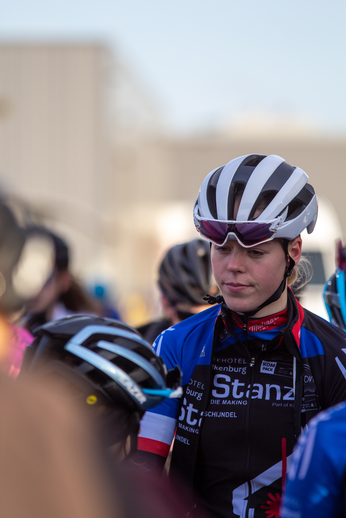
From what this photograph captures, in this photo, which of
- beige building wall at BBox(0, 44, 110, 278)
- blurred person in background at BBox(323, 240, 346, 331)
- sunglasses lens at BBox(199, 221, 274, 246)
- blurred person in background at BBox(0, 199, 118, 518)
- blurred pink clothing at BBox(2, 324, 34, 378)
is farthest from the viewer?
beige building wall at BBox(0, 44, 110, 278)

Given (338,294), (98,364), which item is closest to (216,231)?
(98,364)

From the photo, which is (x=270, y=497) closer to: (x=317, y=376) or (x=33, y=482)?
(x=317, y=376)

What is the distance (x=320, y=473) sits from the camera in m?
1.32

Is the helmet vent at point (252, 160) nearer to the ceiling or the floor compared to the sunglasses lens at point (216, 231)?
nearer to the ceiling

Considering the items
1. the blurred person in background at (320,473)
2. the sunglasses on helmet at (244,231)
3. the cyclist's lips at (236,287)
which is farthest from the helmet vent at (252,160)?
the blurred person in background at (320,473)

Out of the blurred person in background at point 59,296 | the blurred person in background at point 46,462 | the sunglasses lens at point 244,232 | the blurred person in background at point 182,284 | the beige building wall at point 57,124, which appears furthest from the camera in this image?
the beige building wall at point 57,124

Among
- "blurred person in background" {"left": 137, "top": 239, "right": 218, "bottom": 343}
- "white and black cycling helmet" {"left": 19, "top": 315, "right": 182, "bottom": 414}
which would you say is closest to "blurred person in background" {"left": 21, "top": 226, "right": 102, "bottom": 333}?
"blurred person in background" {"left": 137, "top": 239, "right": 218, "bottom": 343}

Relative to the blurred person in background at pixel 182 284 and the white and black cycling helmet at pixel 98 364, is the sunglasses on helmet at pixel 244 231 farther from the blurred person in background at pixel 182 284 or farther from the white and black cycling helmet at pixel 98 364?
the blurred person in background at pixel 182 284

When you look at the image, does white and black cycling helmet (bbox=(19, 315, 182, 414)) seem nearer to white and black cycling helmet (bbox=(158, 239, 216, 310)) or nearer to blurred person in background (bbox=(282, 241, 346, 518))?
blurred person in background (bbox=(282, 241, 346, 518))

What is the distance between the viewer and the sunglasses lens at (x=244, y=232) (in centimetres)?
226

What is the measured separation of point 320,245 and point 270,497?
1004 centimetres

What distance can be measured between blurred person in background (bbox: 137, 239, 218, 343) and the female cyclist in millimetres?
1463

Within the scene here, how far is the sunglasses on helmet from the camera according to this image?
7.43 ft

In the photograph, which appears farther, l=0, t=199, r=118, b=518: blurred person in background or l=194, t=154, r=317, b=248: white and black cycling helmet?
l=194, t=154, r=317, b=248: white and black cycling helmet
